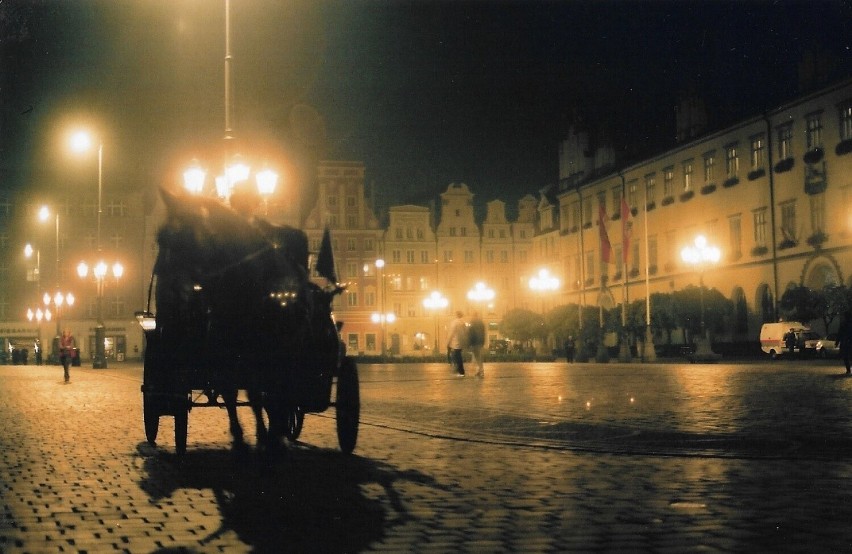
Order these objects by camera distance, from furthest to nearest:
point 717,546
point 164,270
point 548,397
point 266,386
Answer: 1. point 548,397
2. point 164,270
3. point 266,386
4. point 717,546

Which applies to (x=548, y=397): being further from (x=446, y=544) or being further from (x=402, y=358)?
(x=402, y=358)

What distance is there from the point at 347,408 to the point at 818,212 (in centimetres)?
4859

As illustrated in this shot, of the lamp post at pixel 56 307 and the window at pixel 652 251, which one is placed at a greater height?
the window at pixel 652 251

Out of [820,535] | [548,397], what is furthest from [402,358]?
[820,535]

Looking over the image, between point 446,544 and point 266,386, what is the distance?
10.2 ft

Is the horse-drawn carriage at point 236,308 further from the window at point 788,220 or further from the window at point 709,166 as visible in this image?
the window at point 709,166

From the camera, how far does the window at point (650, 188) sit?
240 ft

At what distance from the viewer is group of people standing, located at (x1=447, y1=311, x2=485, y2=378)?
107 feet

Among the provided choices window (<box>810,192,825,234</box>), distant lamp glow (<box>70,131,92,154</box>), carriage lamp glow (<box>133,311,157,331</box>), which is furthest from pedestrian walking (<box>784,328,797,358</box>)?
carriage lamp glow (<box>133,311,157,331</box>)

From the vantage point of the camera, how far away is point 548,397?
2103cm

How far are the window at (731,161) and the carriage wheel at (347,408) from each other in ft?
182

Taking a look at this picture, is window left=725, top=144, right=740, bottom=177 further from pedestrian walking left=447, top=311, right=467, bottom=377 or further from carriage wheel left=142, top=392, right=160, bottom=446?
carriage wheel left=142, top=392, right=160, bottom=446

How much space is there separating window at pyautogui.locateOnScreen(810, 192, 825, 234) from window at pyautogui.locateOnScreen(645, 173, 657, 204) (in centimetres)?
1757

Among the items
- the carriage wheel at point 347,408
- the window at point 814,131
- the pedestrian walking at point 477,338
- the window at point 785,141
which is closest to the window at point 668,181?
the window at point 785,141
